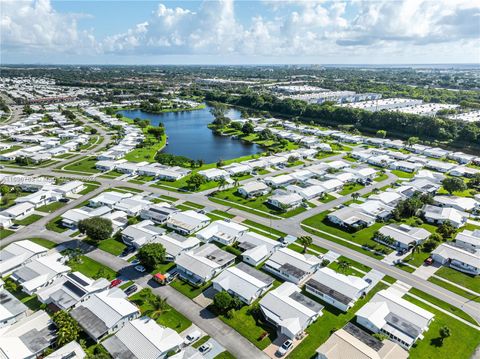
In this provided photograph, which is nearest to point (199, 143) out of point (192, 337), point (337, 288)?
point (337, 288)

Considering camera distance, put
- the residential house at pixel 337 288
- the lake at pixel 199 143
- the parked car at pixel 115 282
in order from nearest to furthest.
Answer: the residential house at pixel 337 288 → the parked car at pixel 115 282 → the lake at pixel 199 143

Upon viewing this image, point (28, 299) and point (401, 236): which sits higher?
point (401, 236)

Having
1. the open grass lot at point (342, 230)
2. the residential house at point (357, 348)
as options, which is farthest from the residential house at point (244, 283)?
the open grass lot at point (342, 230)

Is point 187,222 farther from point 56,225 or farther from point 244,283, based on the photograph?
point 56,225

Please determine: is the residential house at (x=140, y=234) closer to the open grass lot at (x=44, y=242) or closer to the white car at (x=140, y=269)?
the white car at (x=140, y=269)

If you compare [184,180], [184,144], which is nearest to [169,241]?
[184,180]

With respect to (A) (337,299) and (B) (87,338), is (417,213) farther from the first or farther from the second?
(B) (87,338)

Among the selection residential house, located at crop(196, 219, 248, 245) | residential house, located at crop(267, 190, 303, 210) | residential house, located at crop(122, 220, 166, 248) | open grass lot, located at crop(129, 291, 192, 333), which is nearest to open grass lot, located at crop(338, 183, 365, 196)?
residential house, located at crop(267, 190, 303, 210)
